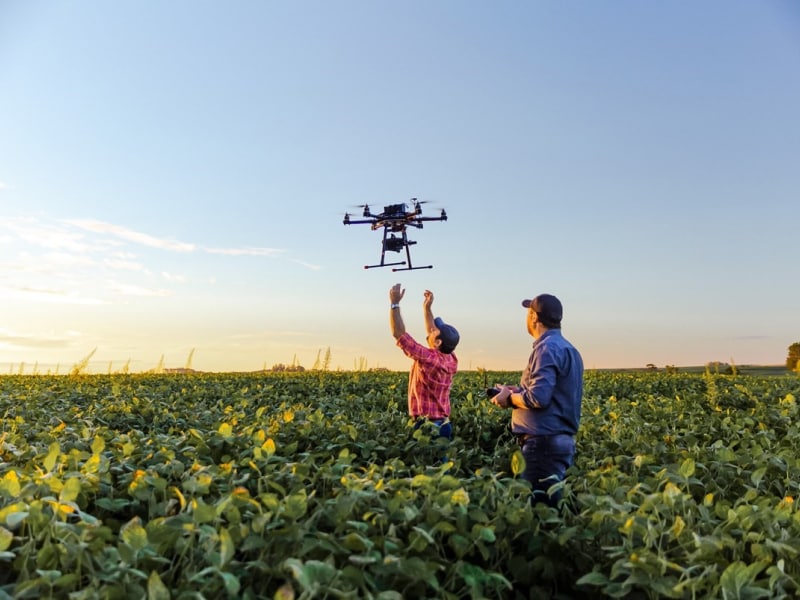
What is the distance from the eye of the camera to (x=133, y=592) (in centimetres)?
254

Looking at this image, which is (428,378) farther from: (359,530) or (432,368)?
(359,530)

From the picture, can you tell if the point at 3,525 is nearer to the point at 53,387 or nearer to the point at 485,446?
the point at 485,446

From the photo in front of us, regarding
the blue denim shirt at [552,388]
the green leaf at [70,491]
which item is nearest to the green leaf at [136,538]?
the green leaf at [70,491]

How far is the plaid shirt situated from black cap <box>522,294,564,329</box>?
176 cm

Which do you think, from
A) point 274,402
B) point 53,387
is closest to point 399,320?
point 274,402

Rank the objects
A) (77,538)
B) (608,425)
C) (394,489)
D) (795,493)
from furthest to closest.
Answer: (608,425) → (795,493) → (394,489) → (77,538)

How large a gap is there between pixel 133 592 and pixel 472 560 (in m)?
1.72

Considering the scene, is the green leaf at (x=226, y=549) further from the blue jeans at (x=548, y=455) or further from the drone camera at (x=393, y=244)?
the drone camera at (x=393, y=244)

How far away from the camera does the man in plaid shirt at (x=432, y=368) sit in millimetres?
6953

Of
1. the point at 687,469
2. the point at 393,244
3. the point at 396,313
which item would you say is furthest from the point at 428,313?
the point at 393,244

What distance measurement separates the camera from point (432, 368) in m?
7.00

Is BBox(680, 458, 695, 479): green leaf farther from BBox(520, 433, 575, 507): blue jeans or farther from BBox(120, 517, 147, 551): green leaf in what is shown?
BBox(120, 517, 147, 551): green leaf

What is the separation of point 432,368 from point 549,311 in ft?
6.22

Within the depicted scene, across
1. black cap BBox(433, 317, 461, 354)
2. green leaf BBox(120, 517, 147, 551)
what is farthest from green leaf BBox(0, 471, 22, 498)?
black cap BBox(433, 317, 461, 354)
